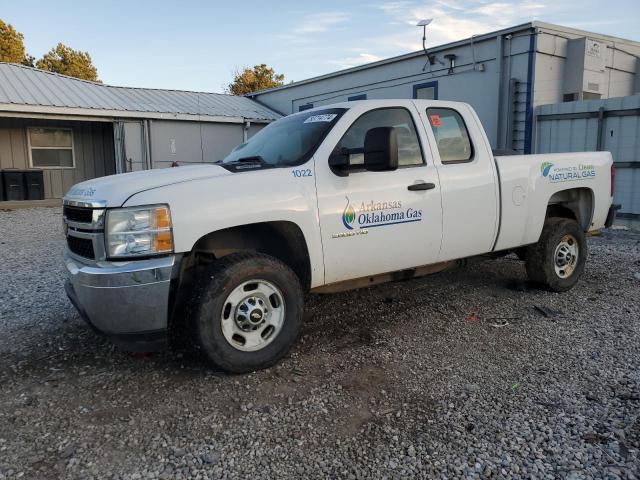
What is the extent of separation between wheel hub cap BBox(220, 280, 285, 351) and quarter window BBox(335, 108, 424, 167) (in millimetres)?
1348

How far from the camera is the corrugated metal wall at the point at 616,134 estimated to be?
10656 mm

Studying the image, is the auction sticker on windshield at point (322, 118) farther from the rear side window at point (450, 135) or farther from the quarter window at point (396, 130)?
the rear side window at point (450, 135)

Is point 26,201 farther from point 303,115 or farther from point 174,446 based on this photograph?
point 174,446

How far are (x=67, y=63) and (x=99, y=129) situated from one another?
1144 inches

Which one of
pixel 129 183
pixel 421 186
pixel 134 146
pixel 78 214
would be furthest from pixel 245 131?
pixel 129 183

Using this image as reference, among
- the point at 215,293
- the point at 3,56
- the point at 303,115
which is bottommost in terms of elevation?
the point at 215,293

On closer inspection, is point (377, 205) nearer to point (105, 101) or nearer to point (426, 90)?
point (426, 90)

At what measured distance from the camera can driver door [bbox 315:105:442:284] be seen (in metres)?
3.97

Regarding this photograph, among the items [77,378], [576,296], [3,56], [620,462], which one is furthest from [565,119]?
[3,56]

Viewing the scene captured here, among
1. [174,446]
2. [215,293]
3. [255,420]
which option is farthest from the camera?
[215,293]

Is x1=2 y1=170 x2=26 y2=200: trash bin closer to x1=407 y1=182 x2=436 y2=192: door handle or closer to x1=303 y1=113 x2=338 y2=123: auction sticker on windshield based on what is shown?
x1=303 y1=113 x2=338 y2=123: auction sticker on windshield

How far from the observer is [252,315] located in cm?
365

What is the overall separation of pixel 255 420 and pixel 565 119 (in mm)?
11401

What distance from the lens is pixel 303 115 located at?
4.73 metres
